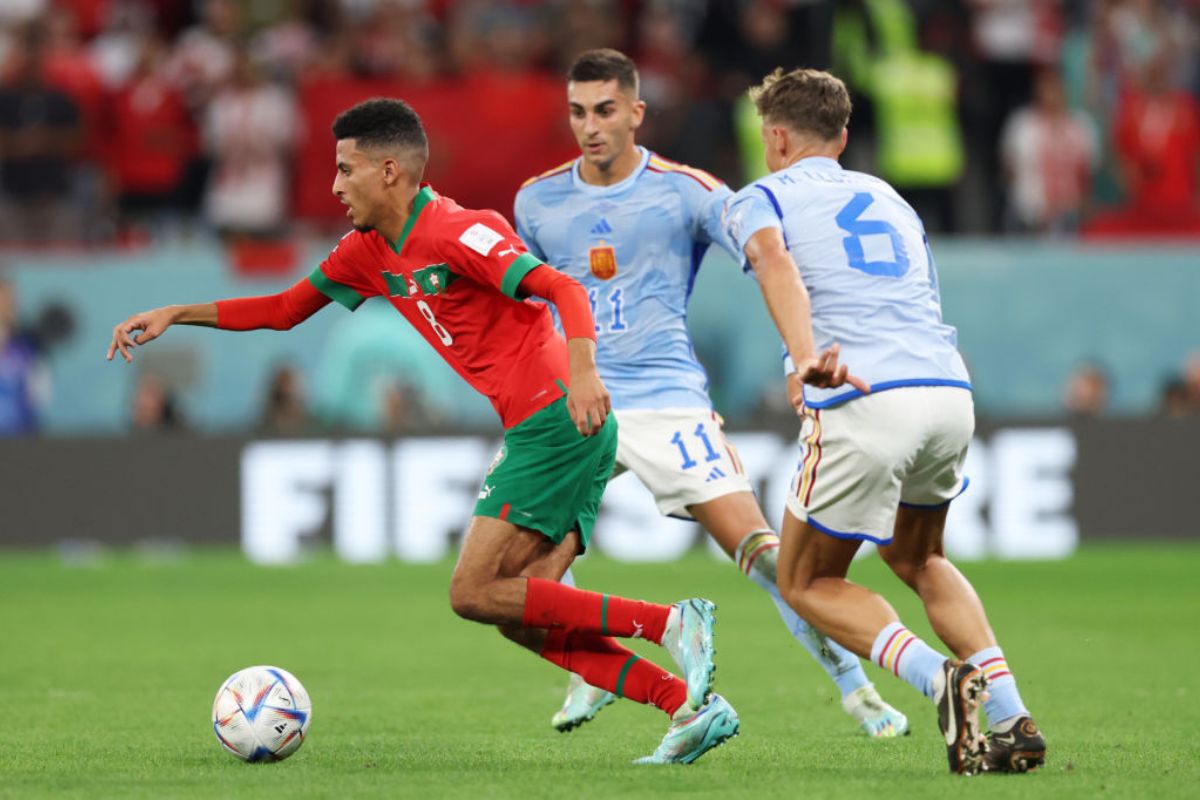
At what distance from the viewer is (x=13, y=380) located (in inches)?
644

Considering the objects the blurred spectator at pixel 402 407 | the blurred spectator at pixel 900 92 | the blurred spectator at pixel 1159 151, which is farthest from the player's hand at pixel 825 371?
the blurred spectator at pixel 1159 151

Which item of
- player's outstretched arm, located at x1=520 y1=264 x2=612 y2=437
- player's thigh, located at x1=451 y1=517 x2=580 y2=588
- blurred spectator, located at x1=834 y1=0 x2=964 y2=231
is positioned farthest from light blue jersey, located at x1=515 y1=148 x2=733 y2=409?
blurred spectator, located at x1=834 y1=0 x2=964 y2=231

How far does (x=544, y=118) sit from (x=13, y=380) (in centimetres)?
500

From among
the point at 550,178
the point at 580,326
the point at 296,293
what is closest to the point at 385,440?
the point at 550,178

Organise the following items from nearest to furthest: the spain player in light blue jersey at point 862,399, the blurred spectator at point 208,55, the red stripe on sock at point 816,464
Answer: the spain player in light blue jersey at point 862,399 → the red stripe on sock at point 816,464 → the blurred spectator at point 208,55

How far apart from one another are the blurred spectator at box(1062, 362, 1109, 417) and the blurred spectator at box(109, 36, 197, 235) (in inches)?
310

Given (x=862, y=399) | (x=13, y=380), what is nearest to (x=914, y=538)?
(x=862, y=399)

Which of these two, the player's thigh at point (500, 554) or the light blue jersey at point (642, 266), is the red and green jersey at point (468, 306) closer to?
the player's thigh at point (500, 554)

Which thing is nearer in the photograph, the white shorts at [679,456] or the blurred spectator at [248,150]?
the white shorts at [679,456]

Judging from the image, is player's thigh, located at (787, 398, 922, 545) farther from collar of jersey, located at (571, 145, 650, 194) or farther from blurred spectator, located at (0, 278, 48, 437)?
blurred spectator, located at (0, 278, 48, 437)

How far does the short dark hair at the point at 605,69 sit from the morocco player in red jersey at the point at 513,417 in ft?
4.85

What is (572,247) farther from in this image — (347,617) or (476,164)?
(476,164)

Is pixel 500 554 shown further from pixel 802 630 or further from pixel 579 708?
pixel 802 630

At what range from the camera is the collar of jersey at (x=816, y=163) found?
650 cm
